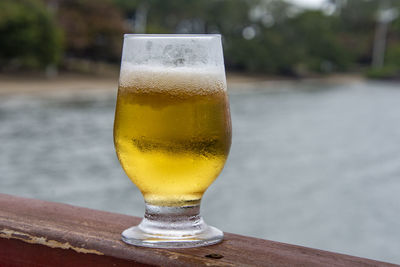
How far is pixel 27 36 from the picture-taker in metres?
24.1

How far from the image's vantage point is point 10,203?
90 cm

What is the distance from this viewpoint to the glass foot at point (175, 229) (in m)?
0.77

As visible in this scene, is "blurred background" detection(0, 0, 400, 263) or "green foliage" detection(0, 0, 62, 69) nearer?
"blurred background" detection(0, 0, 400, 263)

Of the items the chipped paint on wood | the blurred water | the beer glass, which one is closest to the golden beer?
the beer glass

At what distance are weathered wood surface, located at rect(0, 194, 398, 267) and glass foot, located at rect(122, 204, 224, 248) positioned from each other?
2cm

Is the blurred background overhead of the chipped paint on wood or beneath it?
beneath

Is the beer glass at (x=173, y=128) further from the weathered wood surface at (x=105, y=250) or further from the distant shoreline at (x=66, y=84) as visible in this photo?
the distant shoreline at (x=66, y=84)

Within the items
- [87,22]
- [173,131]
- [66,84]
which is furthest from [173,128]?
[87,22]

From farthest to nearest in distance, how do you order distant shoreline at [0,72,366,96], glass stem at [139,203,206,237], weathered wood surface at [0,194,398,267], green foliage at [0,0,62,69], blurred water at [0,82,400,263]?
green foliage at [0,0,62,69] < distant shoreline at [0,72,366,96] < blurred water at [0,82,400,263] < glass stem at [139,203,206,237] < weathered wood surface at [0,194,398,267]

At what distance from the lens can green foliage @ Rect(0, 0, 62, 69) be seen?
2367 cm

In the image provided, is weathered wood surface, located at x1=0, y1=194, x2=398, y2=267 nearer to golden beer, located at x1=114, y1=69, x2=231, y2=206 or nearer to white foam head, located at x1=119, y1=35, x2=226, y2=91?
golden beer, located at x1=114, y1=69, x2=231, y2=206

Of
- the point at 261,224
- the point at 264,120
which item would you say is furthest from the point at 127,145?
the point at 264,120

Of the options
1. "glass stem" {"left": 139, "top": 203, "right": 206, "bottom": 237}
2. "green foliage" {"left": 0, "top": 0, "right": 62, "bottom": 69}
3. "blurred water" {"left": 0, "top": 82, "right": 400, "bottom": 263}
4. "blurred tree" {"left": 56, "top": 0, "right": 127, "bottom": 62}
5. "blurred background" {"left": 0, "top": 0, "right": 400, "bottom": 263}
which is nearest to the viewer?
"glass stem" {"left": 139, "top": 203, "right": 206, "bottom": 237}

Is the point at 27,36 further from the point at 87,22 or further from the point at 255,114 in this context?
the point at 255,114
